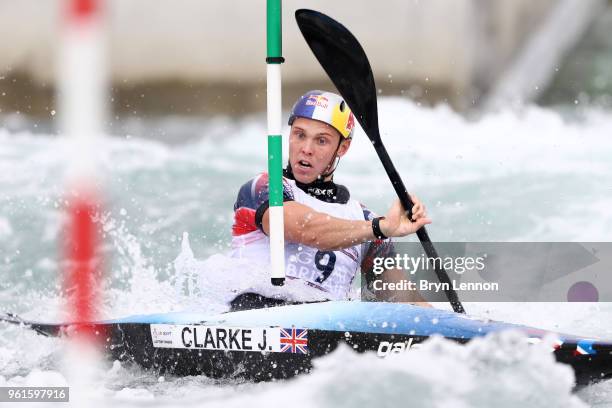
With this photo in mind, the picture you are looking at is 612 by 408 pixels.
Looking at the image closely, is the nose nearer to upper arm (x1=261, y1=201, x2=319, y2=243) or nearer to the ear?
the ear

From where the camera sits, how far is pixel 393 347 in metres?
3.56

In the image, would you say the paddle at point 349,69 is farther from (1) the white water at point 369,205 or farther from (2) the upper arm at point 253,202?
(1) the white water at point 369,205

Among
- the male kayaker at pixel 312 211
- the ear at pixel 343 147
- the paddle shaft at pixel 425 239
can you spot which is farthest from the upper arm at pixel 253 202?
the paddle shaft at pixel 425 239

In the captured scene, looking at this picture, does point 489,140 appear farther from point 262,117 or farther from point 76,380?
point 76,380

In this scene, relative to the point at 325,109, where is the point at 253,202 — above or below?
below

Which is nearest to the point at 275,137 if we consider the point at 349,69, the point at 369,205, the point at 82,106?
the point at 349,69

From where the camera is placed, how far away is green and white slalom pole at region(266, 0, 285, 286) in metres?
3.51

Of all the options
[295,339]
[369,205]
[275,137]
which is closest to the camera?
[275,137]

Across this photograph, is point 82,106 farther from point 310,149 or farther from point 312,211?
point 310,149

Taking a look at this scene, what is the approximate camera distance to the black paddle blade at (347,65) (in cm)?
396

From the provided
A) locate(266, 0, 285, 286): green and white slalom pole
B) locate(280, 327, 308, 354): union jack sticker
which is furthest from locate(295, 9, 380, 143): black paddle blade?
locate(280, 327, 308, 354): union jack sticker

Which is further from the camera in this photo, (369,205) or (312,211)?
(369,205)

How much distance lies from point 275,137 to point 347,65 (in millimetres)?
685

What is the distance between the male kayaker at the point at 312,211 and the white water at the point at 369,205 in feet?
0.68
